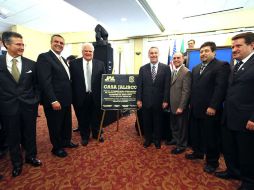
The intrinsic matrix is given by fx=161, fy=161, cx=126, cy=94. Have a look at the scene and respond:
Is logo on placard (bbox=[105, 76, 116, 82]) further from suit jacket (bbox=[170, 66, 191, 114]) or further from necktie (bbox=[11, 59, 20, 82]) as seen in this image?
necktie (bbox=[11, 59, 20, 82])

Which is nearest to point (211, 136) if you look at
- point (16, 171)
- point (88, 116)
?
point (88, 116)

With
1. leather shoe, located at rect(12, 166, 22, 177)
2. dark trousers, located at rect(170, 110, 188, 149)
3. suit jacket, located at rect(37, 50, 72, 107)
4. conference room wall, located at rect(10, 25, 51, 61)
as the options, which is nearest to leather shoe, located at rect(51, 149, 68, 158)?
leather shoe, located at rect(12, 166, 22, 177)

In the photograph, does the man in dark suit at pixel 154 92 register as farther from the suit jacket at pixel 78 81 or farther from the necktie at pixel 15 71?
the necktie at pixel 15 71

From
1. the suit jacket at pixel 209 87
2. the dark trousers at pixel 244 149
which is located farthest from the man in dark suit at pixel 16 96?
the dark trousers at pixel 244 149

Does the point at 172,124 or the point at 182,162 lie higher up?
the point at 172,124

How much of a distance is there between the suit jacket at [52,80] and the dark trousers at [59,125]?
128mm

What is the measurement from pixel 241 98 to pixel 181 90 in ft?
3.08

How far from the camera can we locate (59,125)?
7.64 feet

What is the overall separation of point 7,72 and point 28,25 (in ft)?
24.3

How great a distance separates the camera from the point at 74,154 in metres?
2.45

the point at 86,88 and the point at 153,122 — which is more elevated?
the point at 86,88

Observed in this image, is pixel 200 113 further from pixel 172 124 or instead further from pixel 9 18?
pixel 9 18

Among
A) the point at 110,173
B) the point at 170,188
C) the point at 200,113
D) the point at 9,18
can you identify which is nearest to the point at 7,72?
the point at 110,173

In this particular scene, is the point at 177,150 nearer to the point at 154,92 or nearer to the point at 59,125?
the point at 154,92
